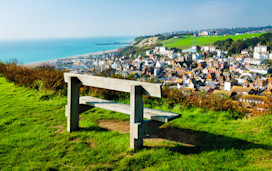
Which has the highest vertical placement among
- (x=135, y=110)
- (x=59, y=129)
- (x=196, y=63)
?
(x=196, y=63)

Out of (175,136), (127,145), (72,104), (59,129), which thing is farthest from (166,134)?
(59,129)

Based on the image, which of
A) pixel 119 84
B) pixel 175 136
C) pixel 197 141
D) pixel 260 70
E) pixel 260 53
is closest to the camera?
pixel 119 84

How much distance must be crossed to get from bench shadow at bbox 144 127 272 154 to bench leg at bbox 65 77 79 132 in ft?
4.21

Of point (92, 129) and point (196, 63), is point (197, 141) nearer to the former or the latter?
point (92, 129)

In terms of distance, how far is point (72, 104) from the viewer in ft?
12.4

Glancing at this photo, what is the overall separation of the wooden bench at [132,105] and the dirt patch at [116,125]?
54 cm

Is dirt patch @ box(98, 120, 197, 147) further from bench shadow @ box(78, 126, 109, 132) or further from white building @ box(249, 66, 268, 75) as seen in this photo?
white building @ box(249, 66, 268, 75)

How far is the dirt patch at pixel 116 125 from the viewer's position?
3968 millimetres

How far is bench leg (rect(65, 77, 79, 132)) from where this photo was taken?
3711 millimetres

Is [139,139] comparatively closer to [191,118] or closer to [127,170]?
[127,170]

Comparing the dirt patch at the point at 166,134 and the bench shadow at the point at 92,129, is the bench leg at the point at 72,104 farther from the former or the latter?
the dirt patch at the point at 166,134

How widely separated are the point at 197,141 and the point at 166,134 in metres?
0.55

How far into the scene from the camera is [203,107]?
5027 mm

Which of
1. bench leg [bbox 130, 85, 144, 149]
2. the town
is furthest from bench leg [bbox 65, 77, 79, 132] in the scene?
the town
